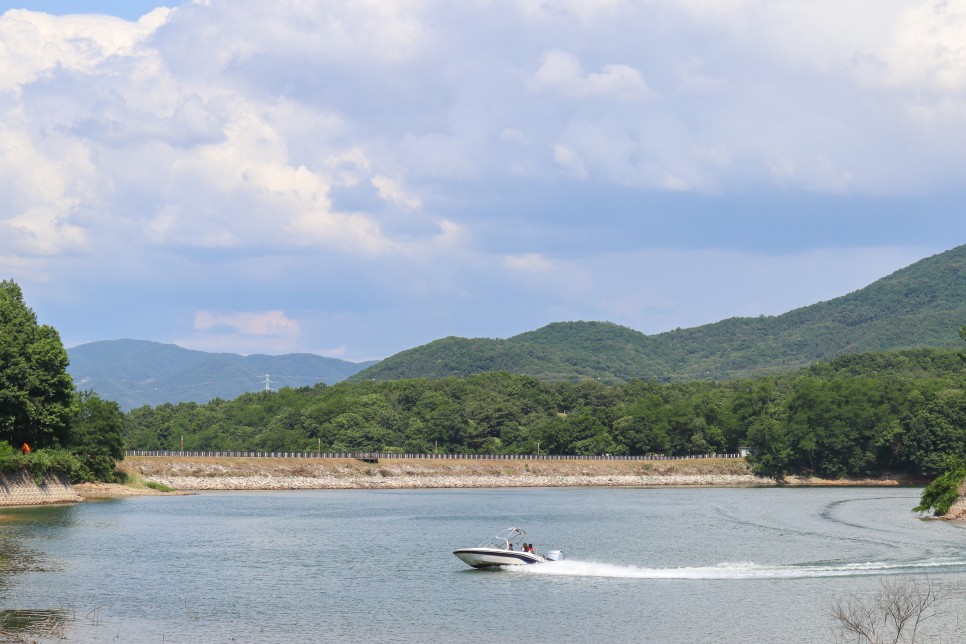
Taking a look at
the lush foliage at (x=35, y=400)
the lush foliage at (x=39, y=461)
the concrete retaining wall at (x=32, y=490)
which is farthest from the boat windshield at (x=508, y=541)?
the concrete retaining wall at (x=32, y=490)

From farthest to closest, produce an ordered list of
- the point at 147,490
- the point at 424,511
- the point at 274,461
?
the point at 274,461 < the point at 147,490 < the point at 424,511

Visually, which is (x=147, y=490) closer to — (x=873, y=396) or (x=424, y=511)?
(x=424, y=511)

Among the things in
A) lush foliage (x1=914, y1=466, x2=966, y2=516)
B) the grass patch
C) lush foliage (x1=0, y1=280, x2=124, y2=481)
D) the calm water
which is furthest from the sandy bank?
lush foliage (x1=914, y1=466, x2=966, y2=516)

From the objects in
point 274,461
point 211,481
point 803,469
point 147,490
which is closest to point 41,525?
point 147,490

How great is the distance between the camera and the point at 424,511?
11419cm

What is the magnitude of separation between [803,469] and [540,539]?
420 ft

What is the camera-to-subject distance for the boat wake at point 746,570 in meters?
61.2

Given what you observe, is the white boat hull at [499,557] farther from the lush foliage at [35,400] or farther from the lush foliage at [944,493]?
the lush foliage at [35,400]

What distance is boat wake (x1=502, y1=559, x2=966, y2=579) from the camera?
201 feet

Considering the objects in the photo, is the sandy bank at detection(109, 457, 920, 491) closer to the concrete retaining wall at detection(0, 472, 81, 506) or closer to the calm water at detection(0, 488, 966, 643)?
the concrete retaining wall at detection(0, 472, 81, 506)

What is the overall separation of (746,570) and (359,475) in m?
118

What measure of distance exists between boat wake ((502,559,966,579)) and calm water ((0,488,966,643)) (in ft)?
0.53

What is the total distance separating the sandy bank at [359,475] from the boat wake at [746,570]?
3566 inches

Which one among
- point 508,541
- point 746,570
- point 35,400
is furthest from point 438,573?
point 35,400
